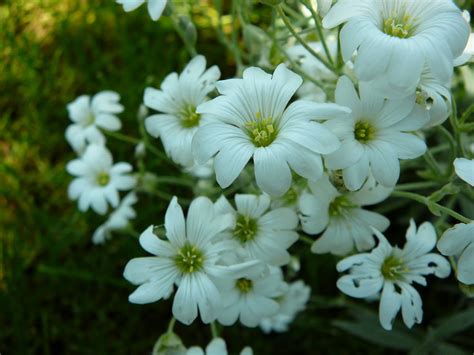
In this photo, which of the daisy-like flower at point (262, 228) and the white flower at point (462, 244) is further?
the daisy-like flower at point (262, 228)

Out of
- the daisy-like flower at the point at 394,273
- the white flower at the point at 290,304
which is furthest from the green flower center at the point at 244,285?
the white flower at the point at 290,304

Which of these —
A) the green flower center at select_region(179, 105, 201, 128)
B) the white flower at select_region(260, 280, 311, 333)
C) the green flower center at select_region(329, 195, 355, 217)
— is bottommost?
the white flower at select_region(260, 280, 311, 333)

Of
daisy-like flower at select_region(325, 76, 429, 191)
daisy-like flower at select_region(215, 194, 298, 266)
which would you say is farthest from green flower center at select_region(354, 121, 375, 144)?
daisy-like flower at select_region(215, 194, 298, 266)

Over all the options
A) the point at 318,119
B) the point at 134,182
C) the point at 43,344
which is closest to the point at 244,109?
the point at 318,119

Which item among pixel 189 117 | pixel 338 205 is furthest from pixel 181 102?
pixel 338 205

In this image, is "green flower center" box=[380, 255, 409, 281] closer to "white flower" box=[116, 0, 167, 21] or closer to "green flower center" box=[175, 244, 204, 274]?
"green flower center" box=[175, 244, 204, 274]

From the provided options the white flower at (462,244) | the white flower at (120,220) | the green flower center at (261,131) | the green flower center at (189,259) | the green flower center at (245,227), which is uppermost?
the green flower center at (261,131)

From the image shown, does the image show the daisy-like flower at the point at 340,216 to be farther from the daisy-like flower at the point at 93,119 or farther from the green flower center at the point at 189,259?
the daisy-like flower at the point at 93,119
